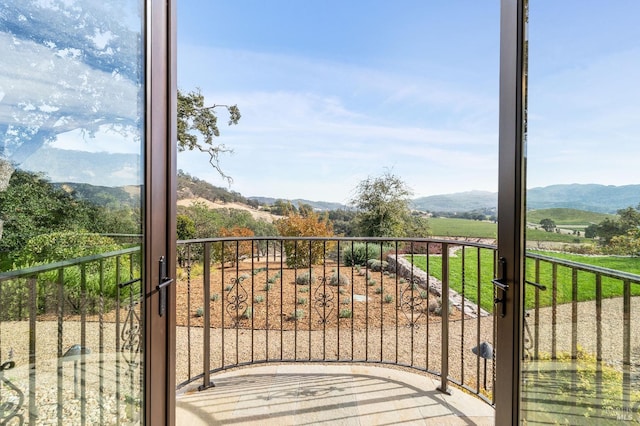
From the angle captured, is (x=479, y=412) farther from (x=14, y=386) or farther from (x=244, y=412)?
(x=14, y=386)

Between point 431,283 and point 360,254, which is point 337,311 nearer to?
point 360,254

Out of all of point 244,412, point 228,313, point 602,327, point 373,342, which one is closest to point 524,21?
point 602,327

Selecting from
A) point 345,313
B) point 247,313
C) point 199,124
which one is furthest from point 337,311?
point 199,124

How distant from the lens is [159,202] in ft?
3.90

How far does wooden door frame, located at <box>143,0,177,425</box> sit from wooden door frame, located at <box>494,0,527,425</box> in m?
1.31

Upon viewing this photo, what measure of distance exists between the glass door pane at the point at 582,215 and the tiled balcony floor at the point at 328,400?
0.90 meters

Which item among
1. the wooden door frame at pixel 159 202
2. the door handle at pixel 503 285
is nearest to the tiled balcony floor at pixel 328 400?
the wooden door frame at pixel 159 202

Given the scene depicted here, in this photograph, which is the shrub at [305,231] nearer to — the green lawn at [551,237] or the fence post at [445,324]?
the fence post at [445,324]

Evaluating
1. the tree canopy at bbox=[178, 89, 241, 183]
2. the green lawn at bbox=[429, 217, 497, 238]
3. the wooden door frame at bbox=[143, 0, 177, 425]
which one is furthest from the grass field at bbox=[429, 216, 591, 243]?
the tree canopy at bbox=[178, 89, 241, 183]

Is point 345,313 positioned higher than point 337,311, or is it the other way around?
point 337,311

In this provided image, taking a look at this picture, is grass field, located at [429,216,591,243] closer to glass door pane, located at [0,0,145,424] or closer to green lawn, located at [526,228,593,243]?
green lawn, located at [526,228,593,243]

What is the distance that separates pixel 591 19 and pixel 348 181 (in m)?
5.52

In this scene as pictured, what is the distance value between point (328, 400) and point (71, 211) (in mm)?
1821

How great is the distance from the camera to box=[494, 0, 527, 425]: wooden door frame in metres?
1.08
